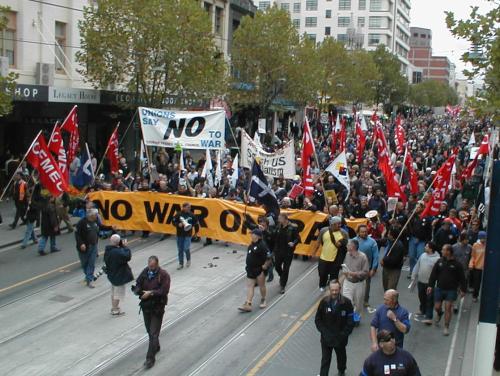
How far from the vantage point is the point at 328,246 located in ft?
41.2

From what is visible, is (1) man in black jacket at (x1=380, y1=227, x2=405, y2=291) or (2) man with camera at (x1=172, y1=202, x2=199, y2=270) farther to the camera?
(2) man with camera at (x1=172, y1=202, x2=199, y2=270)

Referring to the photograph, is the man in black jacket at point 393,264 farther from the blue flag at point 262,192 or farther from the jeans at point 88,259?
the jeans at point 88,259

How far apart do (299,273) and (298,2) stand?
97.3 metres

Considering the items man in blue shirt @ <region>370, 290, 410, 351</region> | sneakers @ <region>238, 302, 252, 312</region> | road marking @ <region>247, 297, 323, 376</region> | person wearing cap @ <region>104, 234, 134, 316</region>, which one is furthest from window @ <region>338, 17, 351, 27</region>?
man in blue shirt @ <region>370, 290, 410, 351</region>

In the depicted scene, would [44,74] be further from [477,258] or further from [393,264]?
[477,258]

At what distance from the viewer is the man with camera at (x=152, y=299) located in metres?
9.70

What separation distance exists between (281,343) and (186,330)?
163 cm

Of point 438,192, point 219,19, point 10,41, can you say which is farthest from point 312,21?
point 438,192

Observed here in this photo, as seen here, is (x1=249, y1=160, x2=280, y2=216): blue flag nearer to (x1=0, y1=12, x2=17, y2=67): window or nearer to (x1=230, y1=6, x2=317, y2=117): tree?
(x1=0, y1=12, x2=17, y2=67): window

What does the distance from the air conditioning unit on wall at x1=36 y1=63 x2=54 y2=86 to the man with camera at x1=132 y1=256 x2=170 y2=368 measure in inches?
738

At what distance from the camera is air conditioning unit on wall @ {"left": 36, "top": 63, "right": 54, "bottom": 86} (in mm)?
26688

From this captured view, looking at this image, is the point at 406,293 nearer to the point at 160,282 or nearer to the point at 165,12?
the point at 160,282

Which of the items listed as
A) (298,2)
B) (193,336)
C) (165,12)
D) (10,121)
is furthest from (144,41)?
(298,2)

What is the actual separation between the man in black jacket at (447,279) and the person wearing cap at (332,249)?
1848 millimetres
